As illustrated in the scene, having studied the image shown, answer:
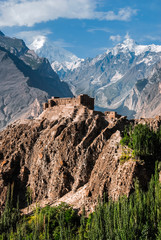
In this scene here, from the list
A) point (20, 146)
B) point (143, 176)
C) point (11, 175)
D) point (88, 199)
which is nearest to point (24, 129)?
point (20, 146)

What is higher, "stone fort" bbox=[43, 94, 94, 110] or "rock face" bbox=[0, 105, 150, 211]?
"stone fort" bbox=[43, 94, 94, 110]

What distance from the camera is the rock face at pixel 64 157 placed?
170ft

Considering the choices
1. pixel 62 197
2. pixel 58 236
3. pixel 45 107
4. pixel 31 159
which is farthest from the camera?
pixel 45 107

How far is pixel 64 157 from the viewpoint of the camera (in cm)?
6062

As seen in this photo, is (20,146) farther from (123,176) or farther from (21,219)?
(123,176)

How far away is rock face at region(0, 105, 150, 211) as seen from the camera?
5184 cm

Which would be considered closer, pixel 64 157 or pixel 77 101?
pixel 64 157

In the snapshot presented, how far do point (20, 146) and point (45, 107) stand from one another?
49.1 feet

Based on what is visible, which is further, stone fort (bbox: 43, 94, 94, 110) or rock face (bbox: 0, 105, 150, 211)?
stone fort (bbox: 43, 94, 94, 110)

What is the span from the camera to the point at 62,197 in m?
56.1

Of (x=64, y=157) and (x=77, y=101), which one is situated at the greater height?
(x=77, y=101)

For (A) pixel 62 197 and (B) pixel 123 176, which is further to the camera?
(A) pixel 62 197

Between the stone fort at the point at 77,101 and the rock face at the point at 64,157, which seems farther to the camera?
the stone fort at the point at 77,101

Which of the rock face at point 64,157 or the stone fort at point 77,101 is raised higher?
the stone fort at point 77,101
